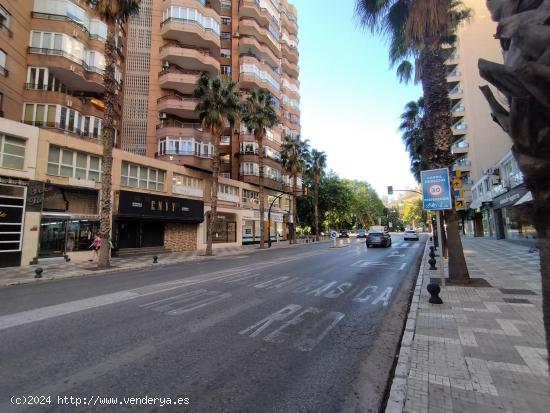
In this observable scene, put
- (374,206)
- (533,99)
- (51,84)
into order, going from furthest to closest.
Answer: (374,206), (51,84), (533,99)

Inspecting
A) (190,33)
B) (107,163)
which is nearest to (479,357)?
(107,163)

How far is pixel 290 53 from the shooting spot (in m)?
56.9

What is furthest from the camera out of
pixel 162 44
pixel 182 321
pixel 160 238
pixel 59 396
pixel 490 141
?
pixel 490 141

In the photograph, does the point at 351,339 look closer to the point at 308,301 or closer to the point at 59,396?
the point at 308,301

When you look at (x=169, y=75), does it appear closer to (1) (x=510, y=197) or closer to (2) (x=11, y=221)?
(2) (x=11, y=221)

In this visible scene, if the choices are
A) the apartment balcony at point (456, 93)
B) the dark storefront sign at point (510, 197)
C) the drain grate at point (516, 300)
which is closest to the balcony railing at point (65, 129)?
the drain grate at point (516, 300)

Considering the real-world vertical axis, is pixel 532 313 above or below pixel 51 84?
below

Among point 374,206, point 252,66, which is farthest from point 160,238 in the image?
point 374,206

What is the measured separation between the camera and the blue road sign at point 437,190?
947cm

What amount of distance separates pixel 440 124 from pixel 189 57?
28.4 meters

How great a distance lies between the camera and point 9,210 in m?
16.6

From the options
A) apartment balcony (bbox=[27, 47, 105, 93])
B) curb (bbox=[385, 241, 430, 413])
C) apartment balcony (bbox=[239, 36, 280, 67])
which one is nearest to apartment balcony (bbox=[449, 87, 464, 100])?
apartment balcony (bbox=[239, 36, 280, 67])

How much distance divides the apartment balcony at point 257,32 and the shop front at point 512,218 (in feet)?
122

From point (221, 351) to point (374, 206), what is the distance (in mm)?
106151
